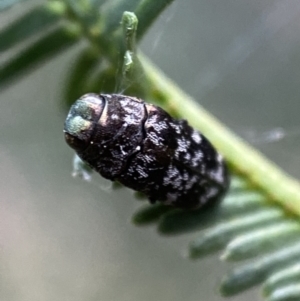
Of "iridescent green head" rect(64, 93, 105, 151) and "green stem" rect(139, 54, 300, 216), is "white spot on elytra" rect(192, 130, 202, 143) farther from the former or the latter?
"iridescent green head" rect(64, 93, 105, 151)

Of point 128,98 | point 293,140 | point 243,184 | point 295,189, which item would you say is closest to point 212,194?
point 243,184

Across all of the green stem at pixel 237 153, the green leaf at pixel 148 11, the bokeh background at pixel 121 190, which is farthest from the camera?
the bokeh background at pixel 121 190

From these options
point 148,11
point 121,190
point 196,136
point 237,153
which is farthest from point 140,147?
point 121,190

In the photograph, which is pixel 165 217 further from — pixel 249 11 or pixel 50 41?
pixel 249 11

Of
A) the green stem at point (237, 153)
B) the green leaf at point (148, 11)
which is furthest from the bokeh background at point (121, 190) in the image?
the green leaf at point (148, 11)

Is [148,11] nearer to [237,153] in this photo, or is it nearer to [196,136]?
[196,136]

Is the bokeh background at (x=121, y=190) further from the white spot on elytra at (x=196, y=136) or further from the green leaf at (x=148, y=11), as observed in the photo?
the green leaf at (x=148, y=11)
